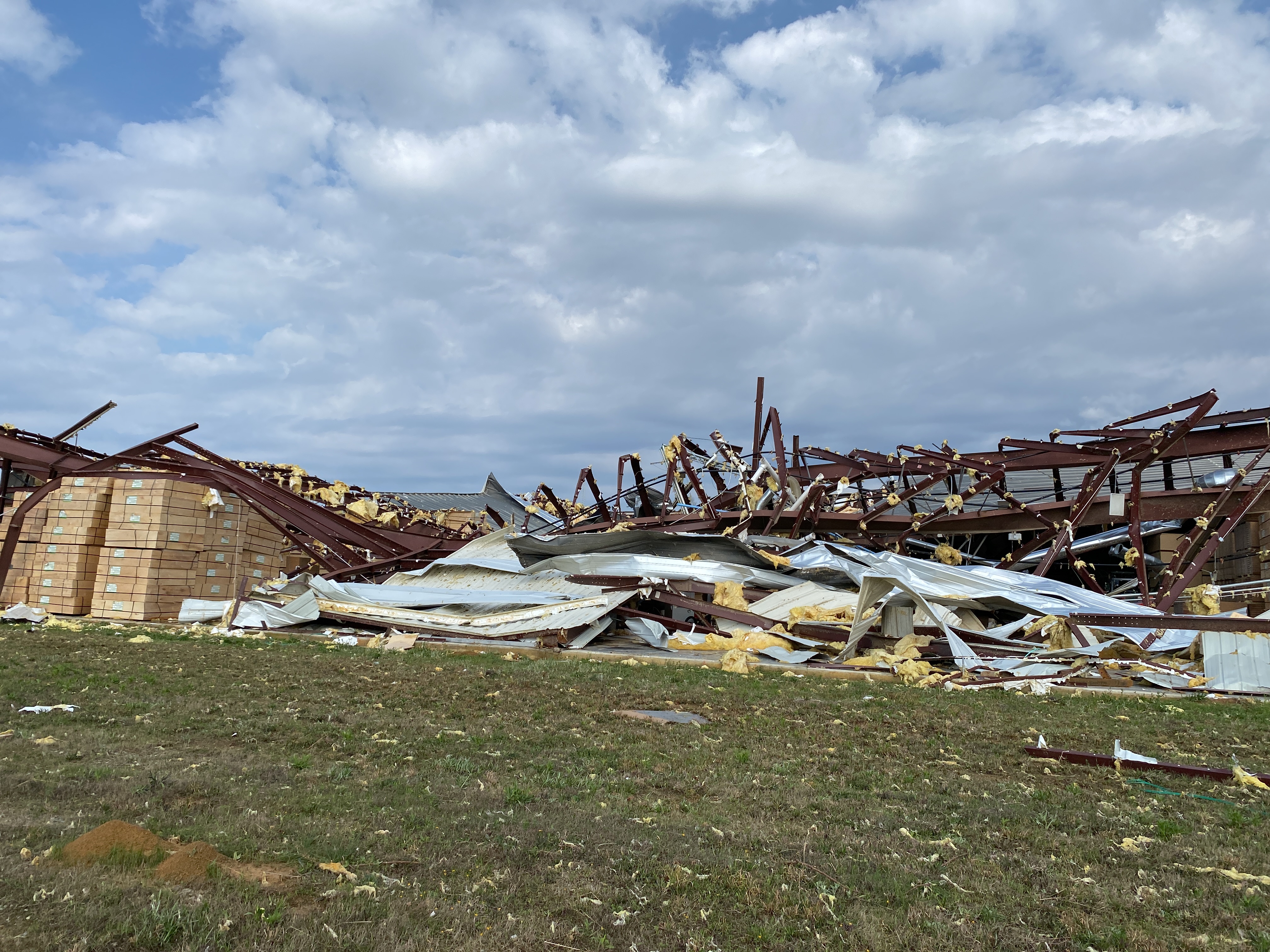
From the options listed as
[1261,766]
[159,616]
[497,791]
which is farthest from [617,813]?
[159,616]

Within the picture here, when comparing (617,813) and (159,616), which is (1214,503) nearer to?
(617,813)

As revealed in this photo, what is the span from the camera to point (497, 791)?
5156 mm

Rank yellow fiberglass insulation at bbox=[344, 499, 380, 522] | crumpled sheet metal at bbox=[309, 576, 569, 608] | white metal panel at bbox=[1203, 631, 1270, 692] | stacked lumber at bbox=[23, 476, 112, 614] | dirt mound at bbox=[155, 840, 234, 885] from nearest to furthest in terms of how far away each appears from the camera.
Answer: dirt mound at bbox=[155, 840, 234, 885]
white metal panel at bbox=[1203, 631, 1270, 692]
crumpled sheet metal at bbox=[309, 576, 569, 608]
stacked lumber at bbox=[23, 476, 112, 614]
yellow fiberglass insulation at bbox=[344, 499, 380, 522]

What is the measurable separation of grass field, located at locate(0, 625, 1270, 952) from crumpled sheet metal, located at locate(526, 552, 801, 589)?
7.91m

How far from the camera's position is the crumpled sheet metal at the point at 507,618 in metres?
14.8

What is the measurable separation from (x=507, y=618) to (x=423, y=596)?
2.65 metres

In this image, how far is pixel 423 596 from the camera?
56.0 ft

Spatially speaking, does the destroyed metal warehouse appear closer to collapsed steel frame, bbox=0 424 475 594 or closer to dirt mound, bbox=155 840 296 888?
collapsed steel frame, bbox=0 424 475 594

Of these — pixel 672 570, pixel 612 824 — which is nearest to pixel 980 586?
pixel 672 570

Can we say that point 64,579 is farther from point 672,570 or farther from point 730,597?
point 730,597

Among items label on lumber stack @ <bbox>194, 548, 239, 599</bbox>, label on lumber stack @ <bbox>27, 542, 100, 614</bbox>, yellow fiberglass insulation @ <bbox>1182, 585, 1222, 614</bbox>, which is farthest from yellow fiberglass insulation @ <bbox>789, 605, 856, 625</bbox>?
label on lumber stack @ <bbox>27, 542, 100, 614</bbox>

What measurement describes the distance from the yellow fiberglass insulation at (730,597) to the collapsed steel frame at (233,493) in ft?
25.1

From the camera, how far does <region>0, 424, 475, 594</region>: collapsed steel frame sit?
1762cm

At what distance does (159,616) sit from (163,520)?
2.08 meters
